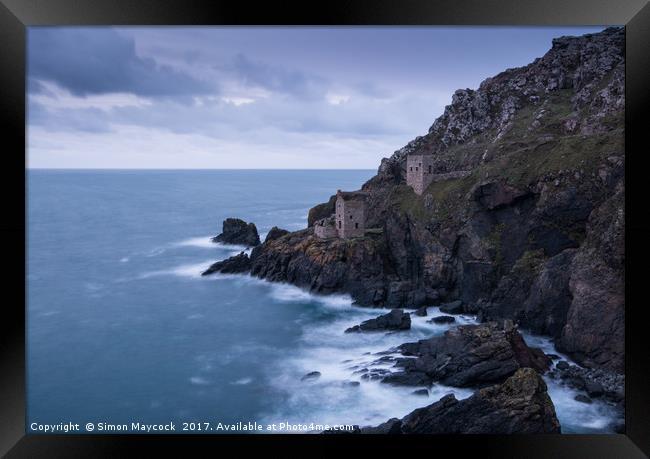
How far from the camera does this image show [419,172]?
25.9 metres

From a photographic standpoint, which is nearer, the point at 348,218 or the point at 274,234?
the point at 348,218

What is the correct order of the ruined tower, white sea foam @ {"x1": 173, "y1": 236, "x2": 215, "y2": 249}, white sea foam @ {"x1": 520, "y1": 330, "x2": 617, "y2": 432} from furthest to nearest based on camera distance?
the ruined tower → white sea foam @ {"x1": 173, "y1": 236, "x2": 215, "y2": 249} → white sea foam @ {"x1": 520, "y1": 330, "x2": 617, "y2": 432}

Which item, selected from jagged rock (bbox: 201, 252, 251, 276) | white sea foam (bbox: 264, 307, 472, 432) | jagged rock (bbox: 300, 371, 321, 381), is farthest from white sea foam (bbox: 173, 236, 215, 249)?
jagged rock (bbox: 300, 371, 321, 381)

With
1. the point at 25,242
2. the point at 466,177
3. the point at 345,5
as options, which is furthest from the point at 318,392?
the point at 466,177

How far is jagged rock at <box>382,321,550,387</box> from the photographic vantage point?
1249 cm

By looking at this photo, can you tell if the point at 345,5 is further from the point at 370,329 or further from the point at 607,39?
the point at 607,39

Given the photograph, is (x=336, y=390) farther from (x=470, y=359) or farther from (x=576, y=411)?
(x=576, y=411)

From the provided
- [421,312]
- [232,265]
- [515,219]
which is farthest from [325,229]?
[515,219]

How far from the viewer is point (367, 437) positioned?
9320 mm

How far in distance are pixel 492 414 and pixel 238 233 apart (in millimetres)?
18730

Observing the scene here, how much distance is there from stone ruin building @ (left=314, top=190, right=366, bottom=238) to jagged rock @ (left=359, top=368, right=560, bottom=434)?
13.9 meters

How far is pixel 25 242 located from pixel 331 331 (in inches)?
393

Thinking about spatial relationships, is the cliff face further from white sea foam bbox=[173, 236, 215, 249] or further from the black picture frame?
the black picture frame

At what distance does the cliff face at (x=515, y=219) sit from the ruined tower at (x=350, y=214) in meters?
0.81
